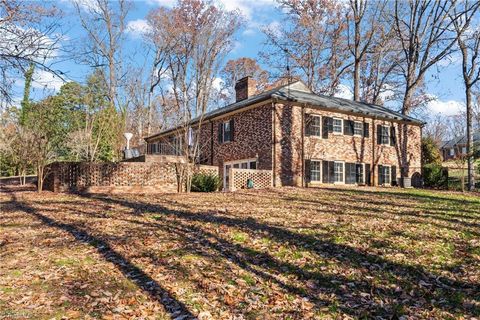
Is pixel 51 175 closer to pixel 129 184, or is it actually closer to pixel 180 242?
pixel 129 184

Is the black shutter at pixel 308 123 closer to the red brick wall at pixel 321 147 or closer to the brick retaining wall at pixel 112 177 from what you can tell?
the red brick wall at pixel 321 147

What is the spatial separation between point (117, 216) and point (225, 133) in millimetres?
14159

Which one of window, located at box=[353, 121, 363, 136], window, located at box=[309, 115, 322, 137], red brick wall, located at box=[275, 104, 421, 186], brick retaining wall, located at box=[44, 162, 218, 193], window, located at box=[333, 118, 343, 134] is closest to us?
brick retaining wall, located at box=[44, 162, 218, 193]

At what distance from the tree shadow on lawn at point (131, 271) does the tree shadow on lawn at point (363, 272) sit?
1.43 metres

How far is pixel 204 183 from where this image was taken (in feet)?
56.6

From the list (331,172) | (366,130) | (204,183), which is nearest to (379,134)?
(366,130)

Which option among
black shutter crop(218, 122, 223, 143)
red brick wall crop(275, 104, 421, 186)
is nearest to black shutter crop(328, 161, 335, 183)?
red brick wall crop(275, 104, 421, 186)

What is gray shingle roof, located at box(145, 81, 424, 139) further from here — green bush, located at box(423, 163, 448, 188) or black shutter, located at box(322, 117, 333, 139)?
green bush, located at box(423, 163, 448, 188)

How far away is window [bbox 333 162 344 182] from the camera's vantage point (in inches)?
840

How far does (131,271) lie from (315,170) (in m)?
16.0

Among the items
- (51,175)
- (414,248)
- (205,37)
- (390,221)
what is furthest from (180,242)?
(205,37)

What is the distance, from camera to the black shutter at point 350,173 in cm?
2186

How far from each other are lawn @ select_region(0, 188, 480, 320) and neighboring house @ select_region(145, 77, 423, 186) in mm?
9992

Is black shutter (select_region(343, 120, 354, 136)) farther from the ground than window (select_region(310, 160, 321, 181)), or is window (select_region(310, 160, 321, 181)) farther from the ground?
black shutter (select_region(343, 120, 354, 136))
